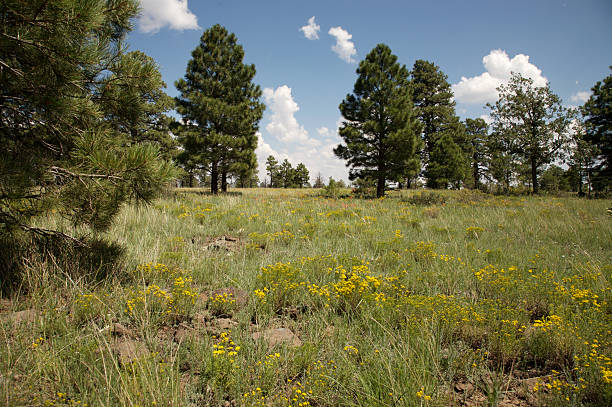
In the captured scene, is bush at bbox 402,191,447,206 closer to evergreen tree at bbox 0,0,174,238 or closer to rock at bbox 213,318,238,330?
rock at bbox 213,318,238,330

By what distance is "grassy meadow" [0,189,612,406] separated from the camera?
1.57m

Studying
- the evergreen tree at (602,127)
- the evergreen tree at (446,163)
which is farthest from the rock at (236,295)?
the evergreen tree at (602,127)

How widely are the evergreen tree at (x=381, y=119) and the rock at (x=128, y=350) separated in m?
15.3

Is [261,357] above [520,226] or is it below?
below

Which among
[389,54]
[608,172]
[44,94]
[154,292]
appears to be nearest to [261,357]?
[154,292]

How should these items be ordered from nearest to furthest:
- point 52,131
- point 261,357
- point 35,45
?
point 261,357 < point 35,45 < point 52,131

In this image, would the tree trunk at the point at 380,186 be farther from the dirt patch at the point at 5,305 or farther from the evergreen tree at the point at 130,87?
the dirt patch at the point at 5,305

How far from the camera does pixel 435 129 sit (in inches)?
1255

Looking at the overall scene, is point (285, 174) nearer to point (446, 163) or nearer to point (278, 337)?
point (446, 163)

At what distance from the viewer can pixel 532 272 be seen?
11.4 ft

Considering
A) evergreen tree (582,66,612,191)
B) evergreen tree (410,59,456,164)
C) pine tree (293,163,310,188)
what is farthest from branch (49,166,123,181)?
pine tree (293,163,310,188)

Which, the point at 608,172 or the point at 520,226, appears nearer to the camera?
the point at 520,226

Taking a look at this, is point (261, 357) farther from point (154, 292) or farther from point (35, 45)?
point (35, 45)

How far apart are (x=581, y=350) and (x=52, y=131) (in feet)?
17.0
